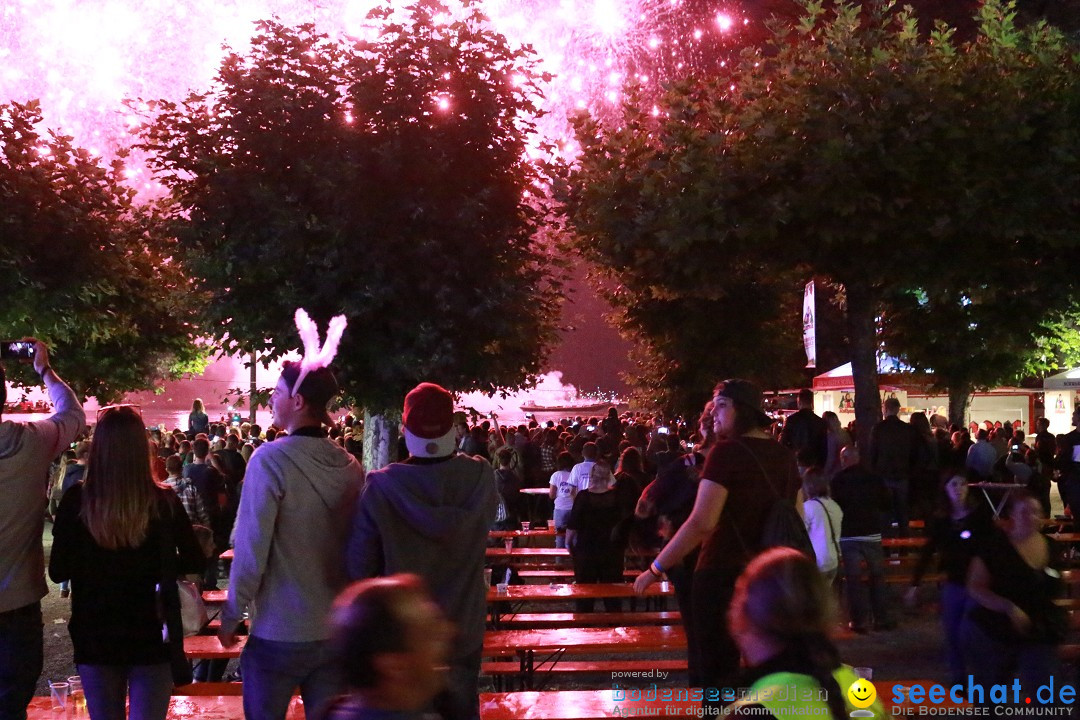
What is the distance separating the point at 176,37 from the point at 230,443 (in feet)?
31.1

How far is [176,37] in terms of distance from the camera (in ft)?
67.5

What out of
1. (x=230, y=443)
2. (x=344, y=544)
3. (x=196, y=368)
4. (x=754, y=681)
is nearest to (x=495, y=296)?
(x=230, y=443)

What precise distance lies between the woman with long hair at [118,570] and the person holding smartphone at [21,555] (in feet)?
0.77

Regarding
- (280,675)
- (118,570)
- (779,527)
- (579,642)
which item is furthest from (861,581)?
(118,570)

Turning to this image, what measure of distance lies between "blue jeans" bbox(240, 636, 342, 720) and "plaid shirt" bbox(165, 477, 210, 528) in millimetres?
7261

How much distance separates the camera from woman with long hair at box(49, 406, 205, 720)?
13.1 feet

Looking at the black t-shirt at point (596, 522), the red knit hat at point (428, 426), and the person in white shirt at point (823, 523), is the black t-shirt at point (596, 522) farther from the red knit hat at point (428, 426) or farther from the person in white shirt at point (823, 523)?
the red knit hat at point (428, 426)

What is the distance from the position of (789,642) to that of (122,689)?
265 centimetres

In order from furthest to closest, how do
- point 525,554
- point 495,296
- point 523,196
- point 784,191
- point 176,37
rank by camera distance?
point 176,37 → point 523,196 → point 495,296 → point 784,191 → point 525,554

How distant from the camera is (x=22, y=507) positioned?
167 inches

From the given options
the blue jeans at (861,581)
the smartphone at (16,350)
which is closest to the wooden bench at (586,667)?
the blue jeans at (861,581)

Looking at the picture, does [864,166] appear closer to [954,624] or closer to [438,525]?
[954,624]

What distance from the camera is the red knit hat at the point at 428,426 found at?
12.8 feet

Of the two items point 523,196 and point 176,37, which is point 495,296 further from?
point 176,37
